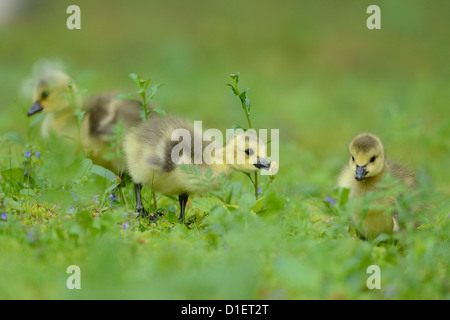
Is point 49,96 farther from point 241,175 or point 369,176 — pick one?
point 369,176

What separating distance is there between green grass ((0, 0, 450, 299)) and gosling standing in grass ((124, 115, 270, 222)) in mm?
149

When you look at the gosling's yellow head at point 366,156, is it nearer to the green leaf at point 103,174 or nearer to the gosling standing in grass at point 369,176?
the gosling standing in grass at point 369,176

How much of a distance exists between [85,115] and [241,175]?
54.6 inches

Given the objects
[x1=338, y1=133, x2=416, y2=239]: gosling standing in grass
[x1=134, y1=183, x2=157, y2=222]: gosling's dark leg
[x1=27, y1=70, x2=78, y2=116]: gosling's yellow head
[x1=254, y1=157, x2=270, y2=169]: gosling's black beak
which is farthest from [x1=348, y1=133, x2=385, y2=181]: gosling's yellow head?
[x1=27, y1=70, x2=78, y2=116]: gosling's yellow head

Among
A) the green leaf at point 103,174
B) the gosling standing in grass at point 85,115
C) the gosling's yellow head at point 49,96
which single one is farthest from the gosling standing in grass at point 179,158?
the gosling's yellow head at point 49,96

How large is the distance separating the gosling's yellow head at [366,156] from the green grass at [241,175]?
0.24m

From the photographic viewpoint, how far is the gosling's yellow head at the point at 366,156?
3.45 metres

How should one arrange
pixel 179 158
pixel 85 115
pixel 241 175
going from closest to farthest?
pixel 179 158
pixel 85 115
pixel 241 175

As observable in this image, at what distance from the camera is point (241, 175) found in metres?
5.02

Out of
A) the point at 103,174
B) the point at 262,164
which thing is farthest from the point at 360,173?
the point at 103,174

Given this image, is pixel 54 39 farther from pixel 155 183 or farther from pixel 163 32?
pixel 155 183

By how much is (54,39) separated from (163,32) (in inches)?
78.9

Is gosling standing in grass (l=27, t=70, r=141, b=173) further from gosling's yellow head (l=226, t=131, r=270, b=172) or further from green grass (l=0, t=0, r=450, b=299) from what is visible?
gosling's yellow head (l=226, t=131, r=270, b=172)

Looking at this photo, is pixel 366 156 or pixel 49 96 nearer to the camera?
pixel 366 156
